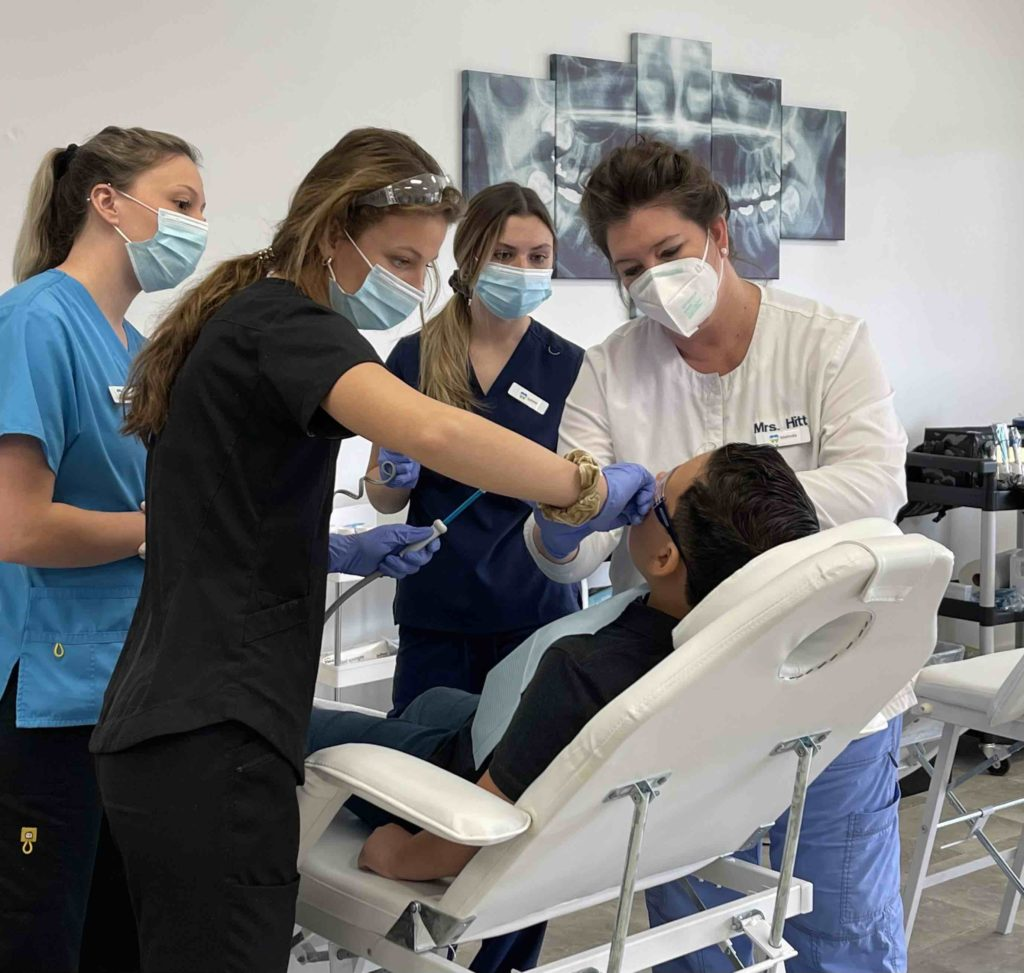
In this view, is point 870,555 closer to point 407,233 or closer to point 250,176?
point 407,233

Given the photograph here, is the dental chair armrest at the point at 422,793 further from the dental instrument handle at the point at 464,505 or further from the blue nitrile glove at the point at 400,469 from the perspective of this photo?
the blue nitrile glove at the point at 400,469

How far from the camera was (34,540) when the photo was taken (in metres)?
1.62

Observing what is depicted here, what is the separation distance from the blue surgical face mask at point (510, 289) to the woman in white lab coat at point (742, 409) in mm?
483

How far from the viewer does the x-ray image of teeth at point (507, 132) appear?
355cm

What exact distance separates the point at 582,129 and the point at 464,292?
1424 mm

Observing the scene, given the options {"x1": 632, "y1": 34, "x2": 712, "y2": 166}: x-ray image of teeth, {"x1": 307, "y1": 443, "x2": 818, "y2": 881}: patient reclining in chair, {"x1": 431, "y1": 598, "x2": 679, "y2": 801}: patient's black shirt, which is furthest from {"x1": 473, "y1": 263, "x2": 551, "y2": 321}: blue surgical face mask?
{"x1": 632, "y1": 34, "x2": 712, "y2": 166}: x-ray image of teeth

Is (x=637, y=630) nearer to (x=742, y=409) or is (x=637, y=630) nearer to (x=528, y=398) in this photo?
(x=742, y=409)

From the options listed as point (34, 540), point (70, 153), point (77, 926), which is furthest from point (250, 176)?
point (77, 926)

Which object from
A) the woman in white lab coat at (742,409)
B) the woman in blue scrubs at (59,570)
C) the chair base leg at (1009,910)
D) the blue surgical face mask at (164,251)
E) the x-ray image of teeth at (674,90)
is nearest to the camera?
the woman in blue scrubs at (59,570)

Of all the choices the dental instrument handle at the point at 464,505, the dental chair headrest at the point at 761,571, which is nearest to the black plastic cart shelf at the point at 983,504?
the dental instrument handle at the point at 464,505

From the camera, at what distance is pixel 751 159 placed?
13.9 ft

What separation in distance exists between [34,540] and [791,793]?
0.98m

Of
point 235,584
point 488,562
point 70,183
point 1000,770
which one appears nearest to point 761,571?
point 235,584

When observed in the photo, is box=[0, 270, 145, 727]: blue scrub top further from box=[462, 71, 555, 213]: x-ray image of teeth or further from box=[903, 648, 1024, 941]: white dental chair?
box=[462, 71, 555, 213]: x-ray image of teeth
